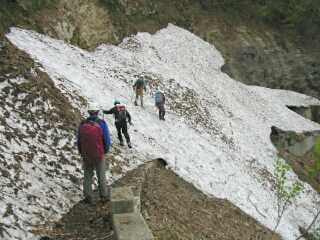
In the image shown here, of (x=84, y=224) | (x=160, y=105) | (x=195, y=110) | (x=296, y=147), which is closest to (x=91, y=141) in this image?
(x=84, y=224)

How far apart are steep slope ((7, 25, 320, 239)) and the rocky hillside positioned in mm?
1325

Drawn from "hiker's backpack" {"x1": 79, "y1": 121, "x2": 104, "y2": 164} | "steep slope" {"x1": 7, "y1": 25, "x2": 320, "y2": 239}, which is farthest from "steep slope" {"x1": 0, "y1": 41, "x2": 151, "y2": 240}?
"steep slope" {"x1": 7, "y1": 25, "x2": 320, "y2": 239}

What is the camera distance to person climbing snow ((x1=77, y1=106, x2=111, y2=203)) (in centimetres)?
973

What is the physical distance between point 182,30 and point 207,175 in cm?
1745

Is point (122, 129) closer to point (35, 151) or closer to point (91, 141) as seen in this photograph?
point (35, 151)

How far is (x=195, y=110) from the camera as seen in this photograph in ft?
71.8

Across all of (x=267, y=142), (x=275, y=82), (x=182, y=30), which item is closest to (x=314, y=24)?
(x=275, y=82)

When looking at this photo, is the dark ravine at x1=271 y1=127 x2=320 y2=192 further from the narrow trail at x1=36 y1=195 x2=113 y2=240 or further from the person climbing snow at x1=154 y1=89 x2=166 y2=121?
the narrow trail at x1=36 y1=195 x2=113 y2=240

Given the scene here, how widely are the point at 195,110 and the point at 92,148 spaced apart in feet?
41.4

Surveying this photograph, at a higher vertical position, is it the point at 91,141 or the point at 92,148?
the point at 91,141

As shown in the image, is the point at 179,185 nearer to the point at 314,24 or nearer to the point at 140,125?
the point at 140,125

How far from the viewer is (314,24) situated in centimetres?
3819

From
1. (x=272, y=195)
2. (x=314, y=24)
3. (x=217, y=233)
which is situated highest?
(x=314, y=24)

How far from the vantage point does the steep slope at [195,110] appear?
16.4 meters
